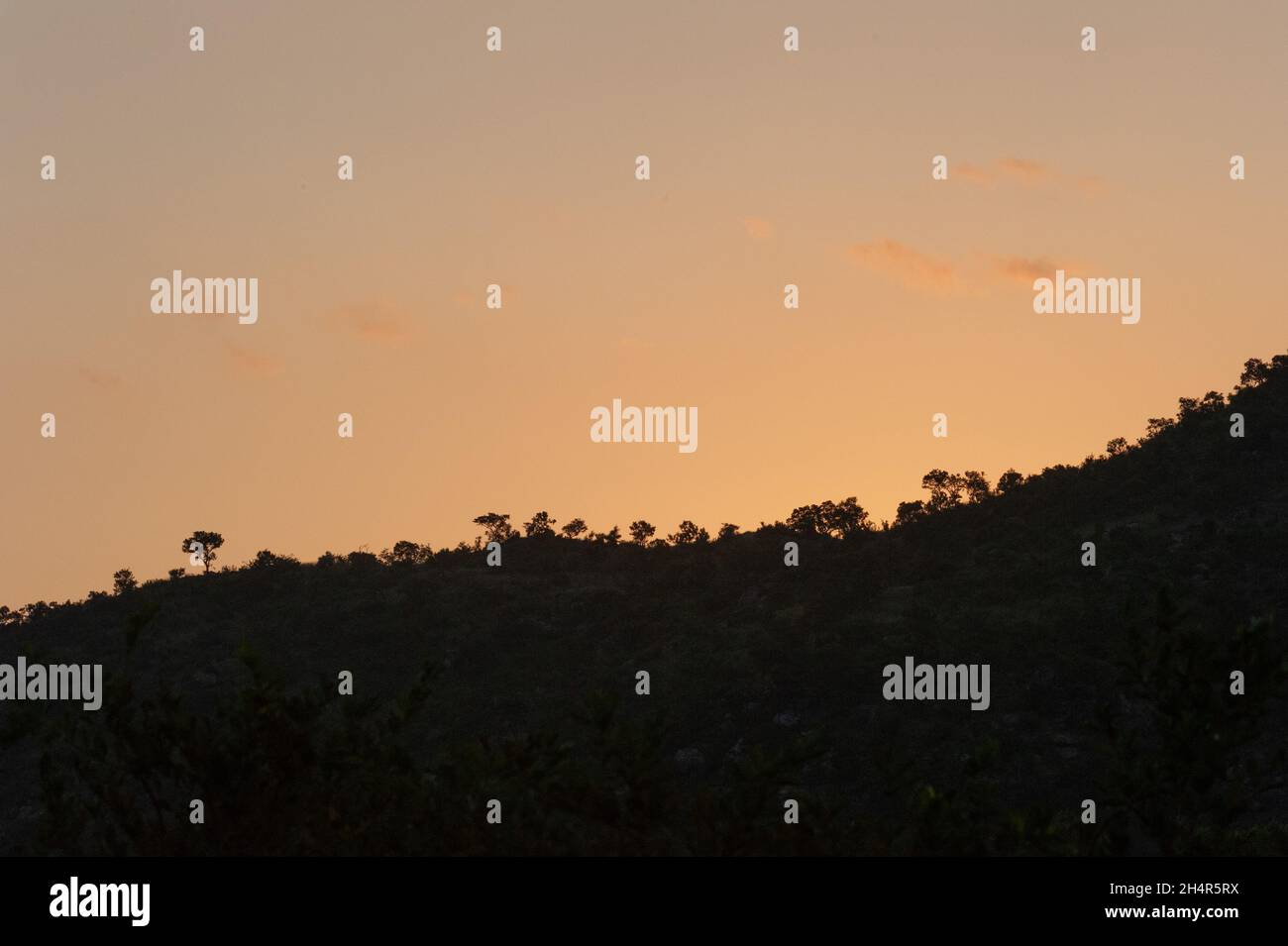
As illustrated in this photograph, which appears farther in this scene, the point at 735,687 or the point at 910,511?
the point at 910,511

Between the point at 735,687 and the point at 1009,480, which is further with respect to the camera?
the point at 1009,480

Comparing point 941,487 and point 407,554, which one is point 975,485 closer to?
point 941,487

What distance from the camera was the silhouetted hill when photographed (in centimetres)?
1848

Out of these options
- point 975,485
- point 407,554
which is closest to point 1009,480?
point 975,485

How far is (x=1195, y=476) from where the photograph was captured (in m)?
74.6

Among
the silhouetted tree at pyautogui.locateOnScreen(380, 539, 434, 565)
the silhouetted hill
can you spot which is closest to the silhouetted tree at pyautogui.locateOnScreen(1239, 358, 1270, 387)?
the silhouetted hill

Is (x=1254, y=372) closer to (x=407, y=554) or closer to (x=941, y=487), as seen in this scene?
(x=941, y=487)

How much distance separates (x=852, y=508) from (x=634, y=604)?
16614mm

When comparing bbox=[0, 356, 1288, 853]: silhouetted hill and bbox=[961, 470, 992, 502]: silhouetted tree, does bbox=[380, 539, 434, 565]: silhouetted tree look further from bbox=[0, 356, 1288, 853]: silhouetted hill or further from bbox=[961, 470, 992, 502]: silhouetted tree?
bbox=[961, 470, 992, 502]: silhouetted tree

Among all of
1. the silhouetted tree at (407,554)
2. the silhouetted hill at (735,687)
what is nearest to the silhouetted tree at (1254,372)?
the silhouetted hill at (735,687)

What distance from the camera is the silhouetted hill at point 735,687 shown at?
60.6 ft

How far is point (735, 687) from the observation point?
62344 mm

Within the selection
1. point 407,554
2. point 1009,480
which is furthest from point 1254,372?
point 407,554

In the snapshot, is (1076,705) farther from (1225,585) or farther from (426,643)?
(426,643)
